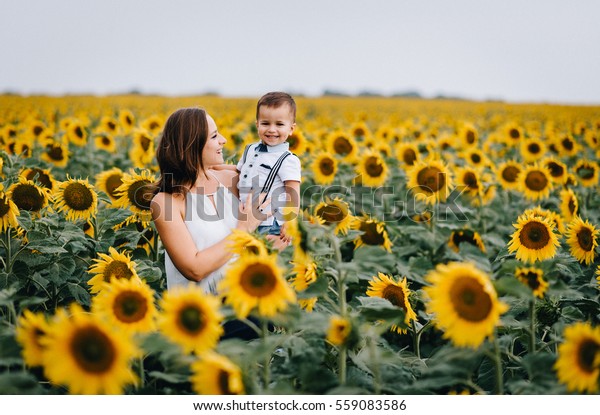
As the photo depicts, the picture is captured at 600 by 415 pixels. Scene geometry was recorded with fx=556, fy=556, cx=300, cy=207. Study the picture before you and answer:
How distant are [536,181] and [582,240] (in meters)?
1.84

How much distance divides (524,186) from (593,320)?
7.76ft

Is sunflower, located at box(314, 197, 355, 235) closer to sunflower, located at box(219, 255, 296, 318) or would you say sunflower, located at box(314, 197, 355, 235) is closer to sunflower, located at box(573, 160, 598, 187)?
sunflower, located at box(219, 255, 296, 318)

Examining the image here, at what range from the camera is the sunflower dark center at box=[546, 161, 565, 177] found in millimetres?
5301

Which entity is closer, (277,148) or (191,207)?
(191,207)

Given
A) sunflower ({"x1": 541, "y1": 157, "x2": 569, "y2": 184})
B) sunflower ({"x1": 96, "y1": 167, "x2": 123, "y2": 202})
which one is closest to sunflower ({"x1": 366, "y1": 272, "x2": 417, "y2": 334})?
sunflower ({"x1": 96, "y1": 167, "x2": 123, "y2": 202})

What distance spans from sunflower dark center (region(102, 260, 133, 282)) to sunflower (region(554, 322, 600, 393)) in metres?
1.84

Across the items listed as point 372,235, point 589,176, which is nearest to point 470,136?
point 589,176

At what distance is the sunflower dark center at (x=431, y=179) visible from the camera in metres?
4.79

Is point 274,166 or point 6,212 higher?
point 274,166

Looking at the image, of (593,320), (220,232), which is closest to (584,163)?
(593,320)

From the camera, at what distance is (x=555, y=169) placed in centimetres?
536

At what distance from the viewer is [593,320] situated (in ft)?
9.87

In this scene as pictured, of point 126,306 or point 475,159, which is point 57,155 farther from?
point 475,159

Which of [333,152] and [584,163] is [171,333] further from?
[584,163]
